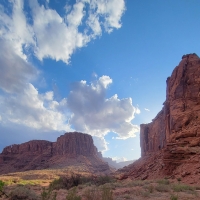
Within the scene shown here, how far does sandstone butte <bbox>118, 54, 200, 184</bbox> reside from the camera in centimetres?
1877

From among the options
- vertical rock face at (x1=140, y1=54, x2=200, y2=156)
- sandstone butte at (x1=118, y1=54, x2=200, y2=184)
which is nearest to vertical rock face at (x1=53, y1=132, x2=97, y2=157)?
sandstone butte at (x1=118, y1=54, x2=200, y2=184)

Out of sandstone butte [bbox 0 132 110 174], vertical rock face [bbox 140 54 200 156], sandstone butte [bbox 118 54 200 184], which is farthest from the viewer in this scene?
sandstone butte [bbox 0 132 110 174]

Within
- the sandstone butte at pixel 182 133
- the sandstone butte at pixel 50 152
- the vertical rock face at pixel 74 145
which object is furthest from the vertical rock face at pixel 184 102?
the vertical rock face at pixel 74 145

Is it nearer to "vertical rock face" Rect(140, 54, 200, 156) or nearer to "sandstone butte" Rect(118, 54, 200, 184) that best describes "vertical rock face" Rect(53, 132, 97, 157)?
"sandstone butte" Rect(118, 54, 200, 184)

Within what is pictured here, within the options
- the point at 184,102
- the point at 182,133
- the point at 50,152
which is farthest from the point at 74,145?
the point at 182,133

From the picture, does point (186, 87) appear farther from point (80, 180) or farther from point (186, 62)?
point (80, 180)

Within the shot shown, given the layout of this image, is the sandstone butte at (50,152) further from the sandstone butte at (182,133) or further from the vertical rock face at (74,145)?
the sandstone butte at (182,133)

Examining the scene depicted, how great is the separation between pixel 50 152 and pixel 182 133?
9117 centimetres

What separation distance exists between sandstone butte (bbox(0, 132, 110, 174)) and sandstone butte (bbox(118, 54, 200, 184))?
66.6 metres

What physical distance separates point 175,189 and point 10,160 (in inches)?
4275

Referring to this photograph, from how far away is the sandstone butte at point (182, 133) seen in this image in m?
18.8

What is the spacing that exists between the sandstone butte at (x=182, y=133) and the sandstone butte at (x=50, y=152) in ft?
218

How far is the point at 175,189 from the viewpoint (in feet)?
36.1

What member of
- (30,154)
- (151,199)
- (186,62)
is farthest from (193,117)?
(30,154)
